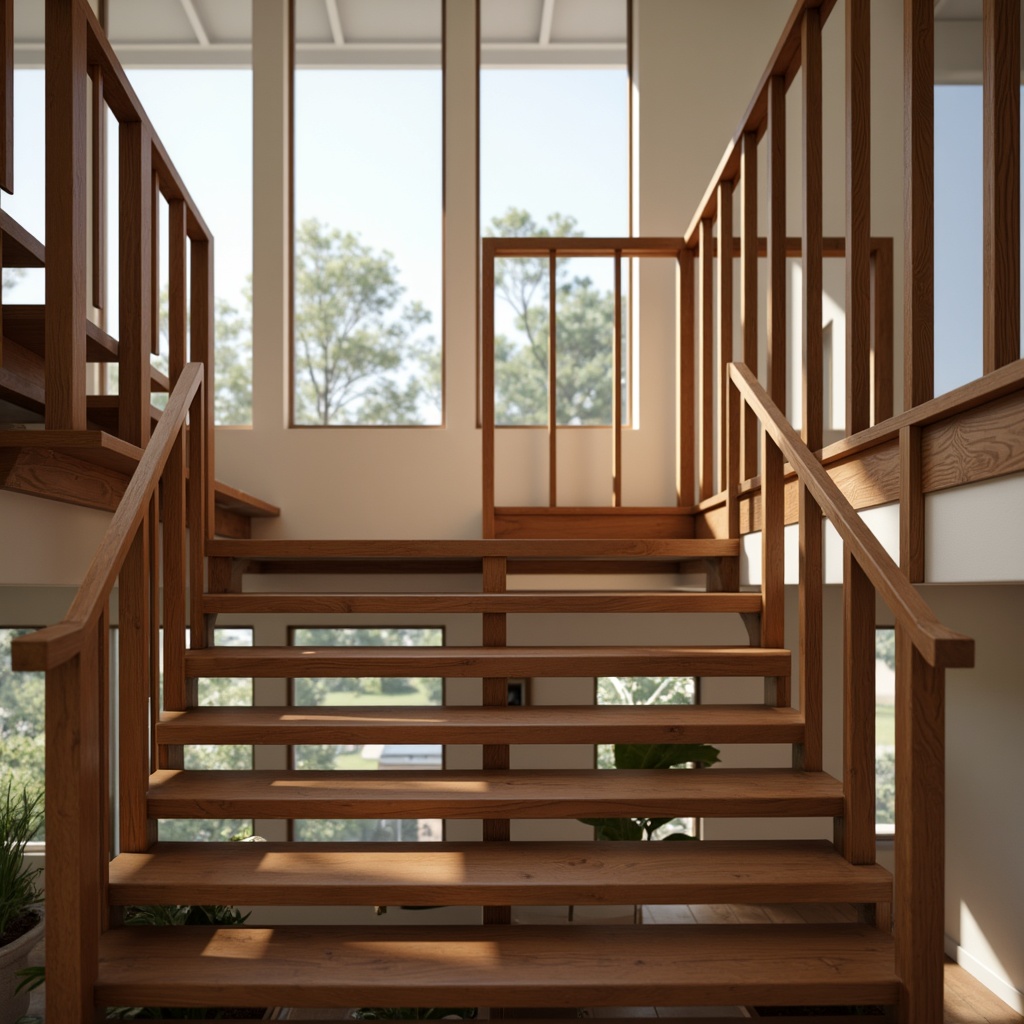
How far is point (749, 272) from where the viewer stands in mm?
3115

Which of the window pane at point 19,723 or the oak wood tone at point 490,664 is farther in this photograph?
the window pane at point 19,723

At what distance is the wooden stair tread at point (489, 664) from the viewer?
263 centimetres

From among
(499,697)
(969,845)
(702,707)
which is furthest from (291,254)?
(969,845)

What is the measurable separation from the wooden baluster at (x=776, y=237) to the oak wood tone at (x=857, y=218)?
0.52 m

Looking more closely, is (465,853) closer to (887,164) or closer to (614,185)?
(614,185)

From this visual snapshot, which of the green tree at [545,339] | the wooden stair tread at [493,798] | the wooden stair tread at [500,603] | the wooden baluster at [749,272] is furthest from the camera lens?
the green tree at [545,339]

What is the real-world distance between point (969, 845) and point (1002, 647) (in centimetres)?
98

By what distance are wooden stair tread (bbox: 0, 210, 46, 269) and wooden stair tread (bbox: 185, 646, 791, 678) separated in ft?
3.94

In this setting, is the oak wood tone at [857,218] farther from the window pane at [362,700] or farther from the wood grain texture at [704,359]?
the window pane at [362,700]

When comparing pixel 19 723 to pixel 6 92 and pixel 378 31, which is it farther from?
pixel 378 31

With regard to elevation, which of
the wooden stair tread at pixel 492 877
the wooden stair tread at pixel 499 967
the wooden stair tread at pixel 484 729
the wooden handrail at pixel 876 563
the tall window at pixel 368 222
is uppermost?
the tall window at pixel 368 222

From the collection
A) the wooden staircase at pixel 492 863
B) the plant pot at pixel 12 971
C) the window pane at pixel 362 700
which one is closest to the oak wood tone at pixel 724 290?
the wooden staircase at pixel 492 863

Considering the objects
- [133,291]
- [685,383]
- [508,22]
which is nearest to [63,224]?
[133,291]

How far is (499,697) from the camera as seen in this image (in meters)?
2.75
